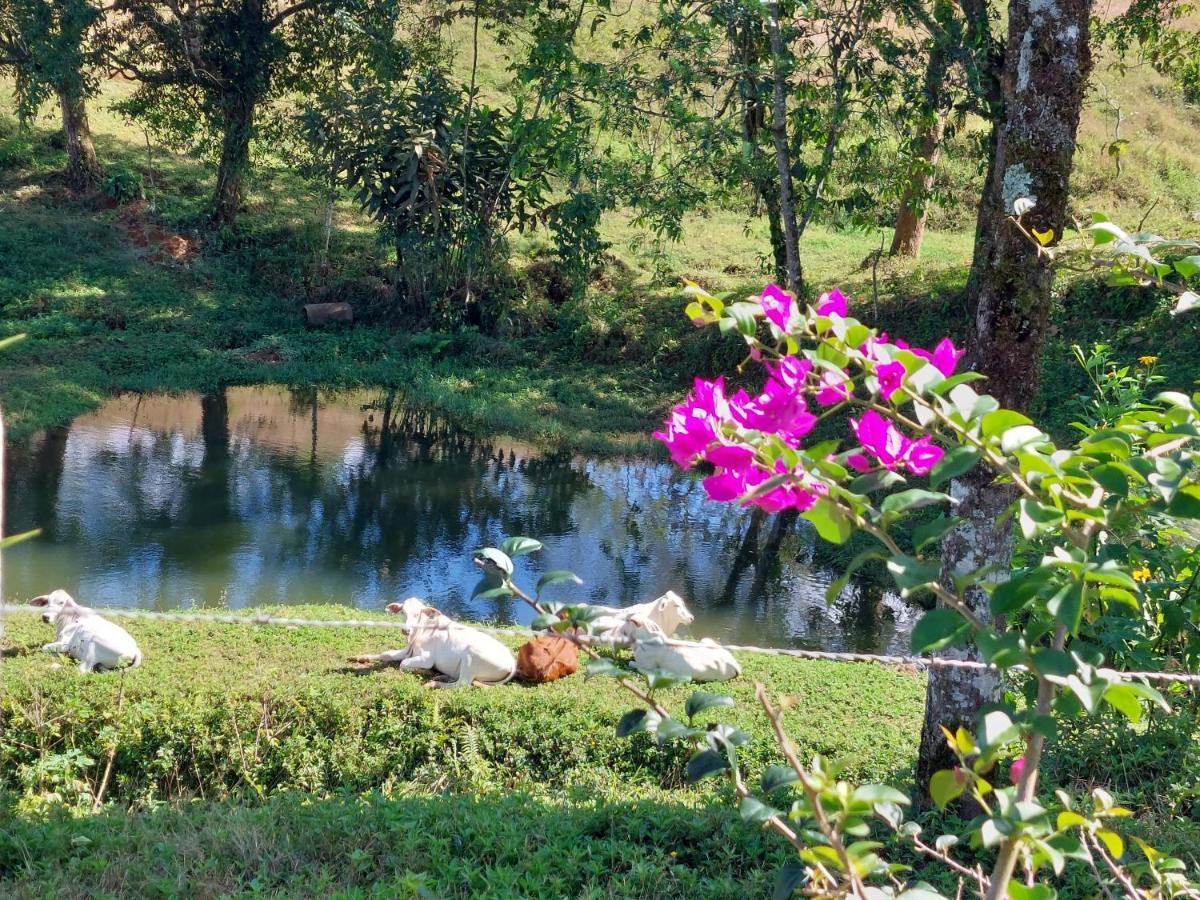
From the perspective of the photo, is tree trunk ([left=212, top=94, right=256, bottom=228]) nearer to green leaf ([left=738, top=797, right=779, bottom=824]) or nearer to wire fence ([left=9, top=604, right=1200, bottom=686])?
wire fence ([left=9, top=604, right=1200, bottom=686])

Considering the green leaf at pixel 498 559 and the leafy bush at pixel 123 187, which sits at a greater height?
the leafy bush at pixel 123 187

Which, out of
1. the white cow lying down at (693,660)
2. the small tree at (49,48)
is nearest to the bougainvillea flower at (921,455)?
the white cow lying down at (693,660)

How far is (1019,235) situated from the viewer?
2.77 meters

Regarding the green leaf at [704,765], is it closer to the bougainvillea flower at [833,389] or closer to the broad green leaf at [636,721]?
the broad green leaf at [636,721]

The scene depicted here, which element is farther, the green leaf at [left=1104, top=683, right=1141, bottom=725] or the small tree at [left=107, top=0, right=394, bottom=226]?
the small tree at [left=107, top=0, right=394, bottom=226]

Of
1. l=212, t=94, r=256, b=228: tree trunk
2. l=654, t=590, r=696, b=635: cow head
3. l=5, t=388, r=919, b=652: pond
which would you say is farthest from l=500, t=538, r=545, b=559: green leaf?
l=212, t=94, r=256, b=228: tree trunk

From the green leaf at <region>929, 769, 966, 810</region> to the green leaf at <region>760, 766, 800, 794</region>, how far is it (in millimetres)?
145

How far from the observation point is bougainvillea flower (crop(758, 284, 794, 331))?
129 cm

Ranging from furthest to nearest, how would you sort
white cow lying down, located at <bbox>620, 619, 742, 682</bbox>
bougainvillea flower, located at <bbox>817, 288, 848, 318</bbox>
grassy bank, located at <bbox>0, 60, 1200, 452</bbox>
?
grassy bank, located at <bbox>0, 60, 1200, 452</bbox> → white cow lying down, located at <bbox>620, 619, 742, 682</bbox> → bougainvillea flower, located at <bbox>817, 288, 848, 318</bbox>

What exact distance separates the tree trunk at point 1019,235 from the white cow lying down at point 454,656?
2.02 meters

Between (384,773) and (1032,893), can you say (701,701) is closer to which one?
(1032,893)

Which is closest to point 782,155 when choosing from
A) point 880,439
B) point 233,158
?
point 880,439

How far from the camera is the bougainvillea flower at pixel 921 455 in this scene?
4.10ft

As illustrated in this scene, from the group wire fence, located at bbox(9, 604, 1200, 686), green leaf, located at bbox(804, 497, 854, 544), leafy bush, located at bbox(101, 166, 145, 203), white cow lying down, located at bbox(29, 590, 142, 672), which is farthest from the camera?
leafy bush, located at bbox(101, 166, 145, 203)
